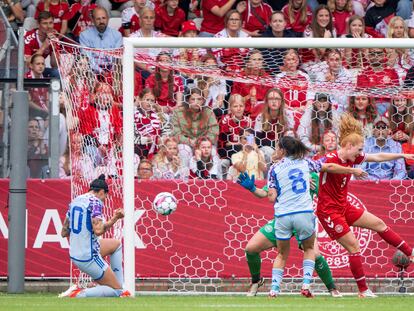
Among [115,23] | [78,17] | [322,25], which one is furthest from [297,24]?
[78,17]

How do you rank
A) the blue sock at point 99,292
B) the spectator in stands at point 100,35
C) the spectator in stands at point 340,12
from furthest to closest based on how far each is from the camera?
the spectator in stands at point 340,12 → the spectator in stands at point 100,35 → the blue sock at point 99,292

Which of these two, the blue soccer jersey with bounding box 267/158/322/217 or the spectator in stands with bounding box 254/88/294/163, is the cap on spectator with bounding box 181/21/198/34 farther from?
the blue soccer jersey with bounding box 267/158/322/217

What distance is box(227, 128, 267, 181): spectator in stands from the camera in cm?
1517

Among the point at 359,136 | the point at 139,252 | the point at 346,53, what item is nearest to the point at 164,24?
the point at 346,53

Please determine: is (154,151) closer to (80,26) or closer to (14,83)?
(14,83)

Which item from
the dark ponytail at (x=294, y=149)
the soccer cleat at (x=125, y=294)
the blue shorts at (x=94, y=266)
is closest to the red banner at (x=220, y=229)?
the blue shorts at (x=94, y=266)

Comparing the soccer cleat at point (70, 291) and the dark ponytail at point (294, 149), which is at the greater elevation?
the dark ponytail at point (294, 149)

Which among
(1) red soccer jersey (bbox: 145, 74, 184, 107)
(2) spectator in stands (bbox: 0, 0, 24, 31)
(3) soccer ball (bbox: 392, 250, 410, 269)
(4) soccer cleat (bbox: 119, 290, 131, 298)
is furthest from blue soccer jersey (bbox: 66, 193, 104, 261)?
(2) spectator in stands (bbox: 0, 0, 24, 31)

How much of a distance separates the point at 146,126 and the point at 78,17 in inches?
164

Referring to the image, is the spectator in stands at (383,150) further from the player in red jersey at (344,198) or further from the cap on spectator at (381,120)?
the player in red jersey at (344,198)

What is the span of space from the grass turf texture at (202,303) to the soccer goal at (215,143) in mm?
1674

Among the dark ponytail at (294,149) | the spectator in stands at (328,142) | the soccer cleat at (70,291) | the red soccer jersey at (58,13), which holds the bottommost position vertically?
the soccer cleat at (70,291)

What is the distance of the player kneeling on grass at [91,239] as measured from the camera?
13602 mm

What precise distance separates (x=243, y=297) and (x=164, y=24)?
6729 millimetres
